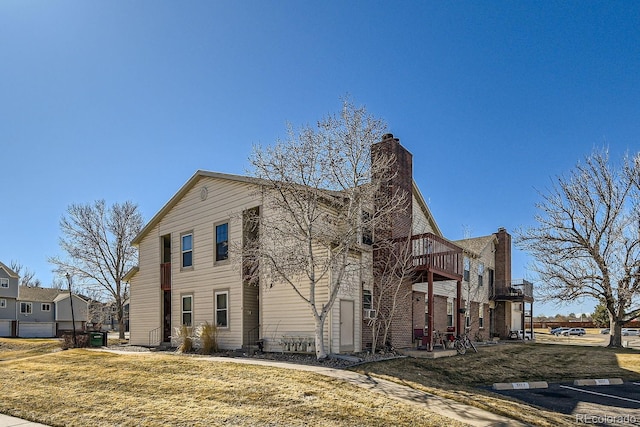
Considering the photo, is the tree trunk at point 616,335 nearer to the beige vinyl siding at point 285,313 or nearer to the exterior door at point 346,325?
the exterior door at point 346,325

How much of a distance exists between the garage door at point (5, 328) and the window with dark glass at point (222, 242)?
46.9 m

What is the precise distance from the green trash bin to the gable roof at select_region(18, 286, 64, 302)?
40491 millimetres

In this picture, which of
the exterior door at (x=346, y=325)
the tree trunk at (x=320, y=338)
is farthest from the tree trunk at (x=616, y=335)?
the tree trunk at (x=320, y=338)

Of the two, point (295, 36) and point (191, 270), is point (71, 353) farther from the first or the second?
point (295, 36)

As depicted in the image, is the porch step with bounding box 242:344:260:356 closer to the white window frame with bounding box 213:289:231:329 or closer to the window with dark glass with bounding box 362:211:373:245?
the white window frame with bounding box 213:289:231:329

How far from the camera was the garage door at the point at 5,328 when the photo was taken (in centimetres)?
5309

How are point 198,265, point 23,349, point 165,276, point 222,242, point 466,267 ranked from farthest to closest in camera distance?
point 23,349 → point 466,267 → point 165,276 → point 198,265 → point 222,242

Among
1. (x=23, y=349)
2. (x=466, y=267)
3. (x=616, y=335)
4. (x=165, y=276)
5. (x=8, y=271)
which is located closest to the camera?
(x=165, y=276)

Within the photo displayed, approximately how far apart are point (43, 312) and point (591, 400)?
63.1m

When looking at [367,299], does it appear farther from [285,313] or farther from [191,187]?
[191,187]

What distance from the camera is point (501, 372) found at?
15.5m

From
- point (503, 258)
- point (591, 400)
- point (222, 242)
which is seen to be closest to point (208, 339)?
point (222, 242)

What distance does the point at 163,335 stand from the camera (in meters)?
22.9

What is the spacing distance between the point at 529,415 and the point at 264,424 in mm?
5022
